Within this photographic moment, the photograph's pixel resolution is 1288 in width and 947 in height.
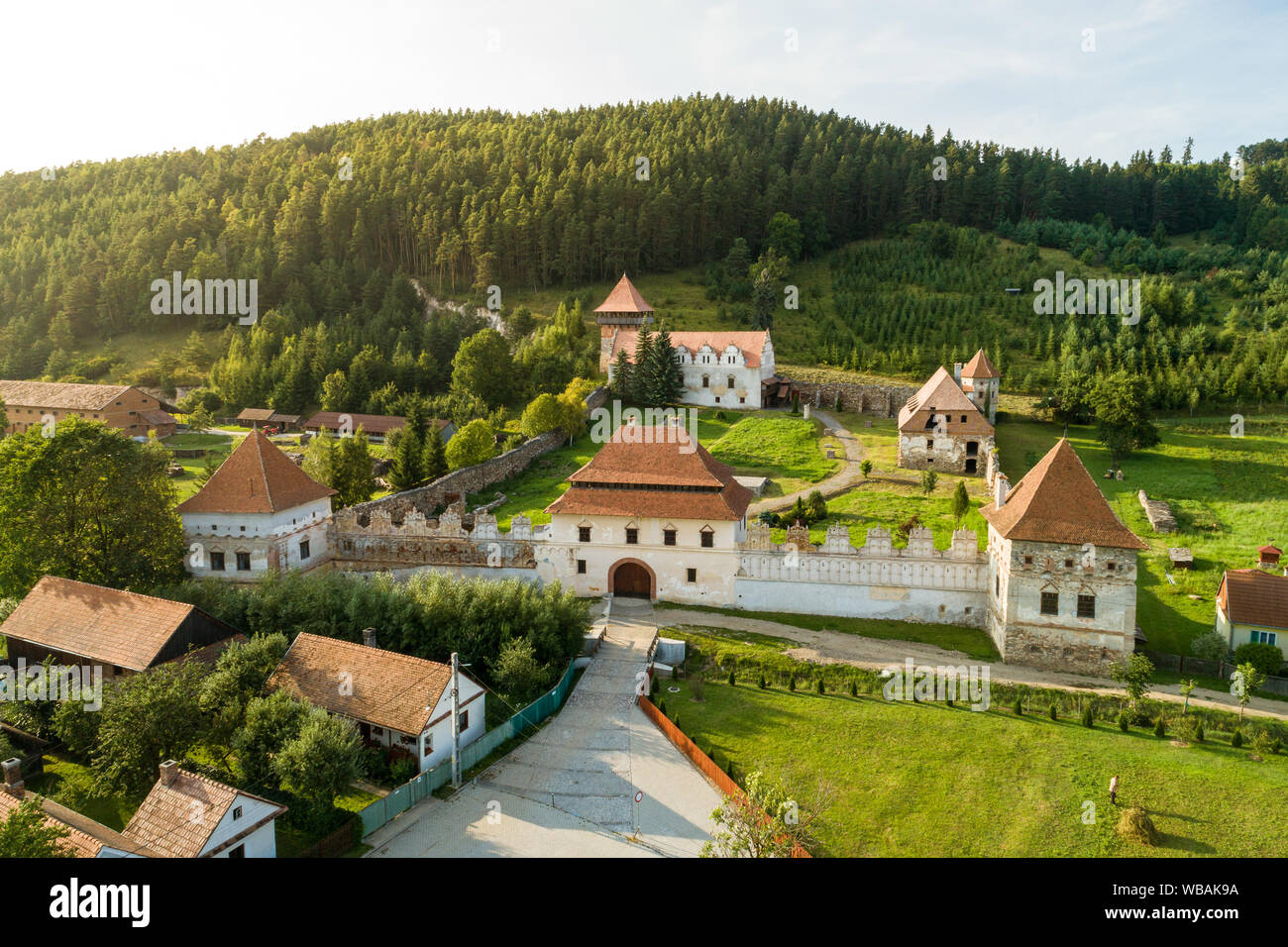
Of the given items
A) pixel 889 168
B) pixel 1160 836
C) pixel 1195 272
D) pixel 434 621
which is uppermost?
pixel 889 168

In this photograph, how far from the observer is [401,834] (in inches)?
931

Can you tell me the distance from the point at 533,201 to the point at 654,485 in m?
81.6

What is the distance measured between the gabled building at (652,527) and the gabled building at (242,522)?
493 inches

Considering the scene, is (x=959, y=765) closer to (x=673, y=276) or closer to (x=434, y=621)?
(x=434, y=621)

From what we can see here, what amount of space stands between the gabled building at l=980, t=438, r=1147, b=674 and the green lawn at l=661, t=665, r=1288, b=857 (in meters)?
5.11

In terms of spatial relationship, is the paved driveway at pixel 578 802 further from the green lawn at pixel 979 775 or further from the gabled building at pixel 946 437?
the gabled building at pixel 946 437

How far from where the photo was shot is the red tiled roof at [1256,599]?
114ft

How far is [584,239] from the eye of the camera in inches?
4279

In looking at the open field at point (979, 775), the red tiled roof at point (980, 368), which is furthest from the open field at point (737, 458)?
the open field at point (979, 775)

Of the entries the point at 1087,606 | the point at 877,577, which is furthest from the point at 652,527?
the point at 1087,606

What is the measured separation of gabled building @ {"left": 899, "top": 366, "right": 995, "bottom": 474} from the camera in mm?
60219
